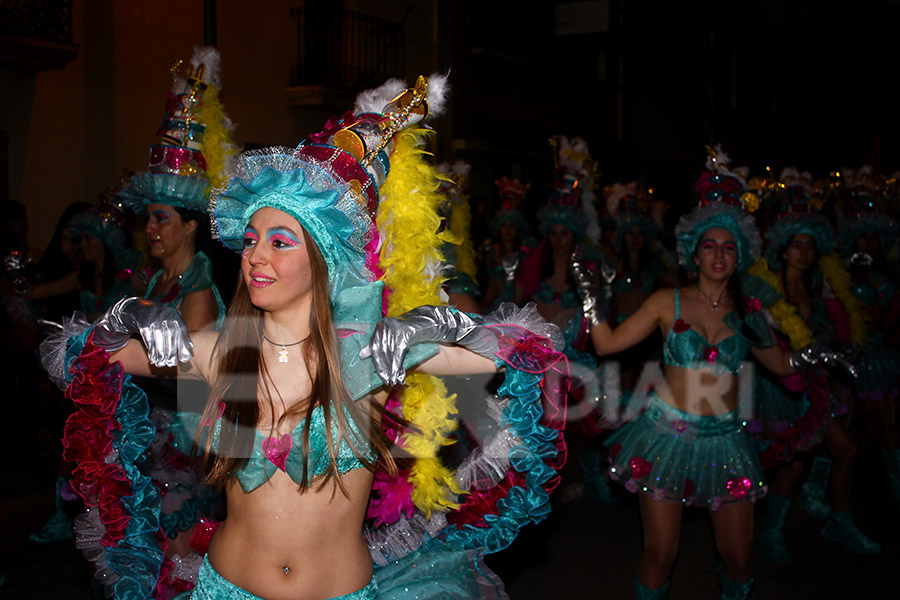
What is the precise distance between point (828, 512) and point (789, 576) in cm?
124

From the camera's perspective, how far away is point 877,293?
7.76 metres

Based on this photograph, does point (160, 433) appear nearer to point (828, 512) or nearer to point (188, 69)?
point (188, 69)

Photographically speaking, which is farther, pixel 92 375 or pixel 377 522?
pixel 377 522

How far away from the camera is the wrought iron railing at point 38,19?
10.5 meters

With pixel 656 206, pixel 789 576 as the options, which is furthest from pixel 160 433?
pixel 656 206

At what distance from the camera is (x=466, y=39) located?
1900cm

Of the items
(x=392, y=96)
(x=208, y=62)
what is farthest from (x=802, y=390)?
(x=208, y=62)

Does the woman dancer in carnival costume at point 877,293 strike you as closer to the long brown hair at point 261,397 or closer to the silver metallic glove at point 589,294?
the silver metallic glove at point 589,294

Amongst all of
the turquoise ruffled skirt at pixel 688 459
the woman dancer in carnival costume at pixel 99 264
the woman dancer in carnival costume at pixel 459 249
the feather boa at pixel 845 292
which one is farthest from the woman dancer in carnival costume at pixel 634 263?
the woman dancer in carnival costume at pixel 99 264

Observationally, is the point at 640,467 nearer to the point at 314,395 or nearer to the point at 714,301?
the point at 714,301

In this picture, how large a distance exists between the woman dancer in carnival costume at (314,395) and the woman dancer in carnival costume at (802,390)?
10.7 feet

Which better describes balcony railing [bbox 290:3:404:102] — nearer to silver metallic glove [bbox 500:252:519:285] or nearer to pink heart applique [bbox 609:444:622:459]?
silver metallic glove [bbox 500:252:519:285]

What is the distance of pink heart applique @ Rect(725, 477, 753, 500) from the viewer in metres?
4.52

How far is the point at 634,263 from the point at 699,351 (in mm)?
5204
